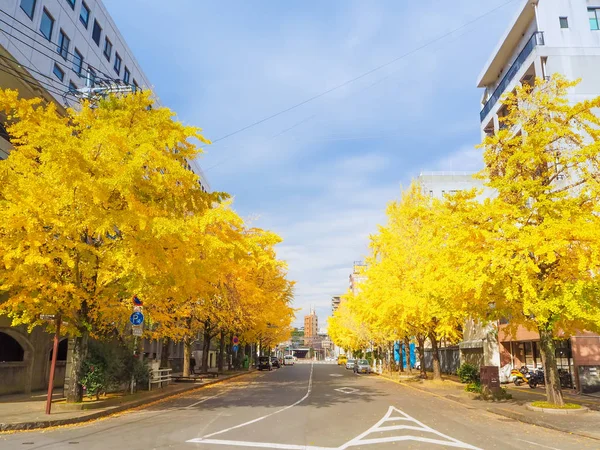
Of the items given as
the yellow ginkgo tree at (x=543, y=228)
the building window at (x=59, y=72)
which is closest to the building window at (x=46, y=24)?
the building window at (x=59, y=72)

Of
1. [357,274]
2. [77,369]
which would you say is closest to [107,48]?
[77,369]

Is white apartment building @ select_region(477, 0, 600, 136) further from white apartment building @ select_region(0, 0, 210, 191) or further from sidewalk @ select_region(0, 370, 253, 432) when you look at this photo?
sidewalk @ select_region(0, 370, 253, 432)

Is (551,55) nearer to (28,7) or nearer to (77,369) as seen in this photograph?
(28,7)

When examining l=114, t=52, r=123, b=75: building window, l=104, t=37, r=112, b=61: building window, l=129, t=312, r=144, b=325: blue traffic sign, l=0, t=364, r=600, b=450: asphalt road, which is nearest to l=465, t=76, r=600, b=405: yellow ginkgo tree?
l=0, t=364, r=600, b=450: asphalt road

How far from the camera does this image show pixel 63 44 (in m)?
26.4

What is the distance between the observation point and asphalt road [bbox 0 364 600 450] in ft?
31.2

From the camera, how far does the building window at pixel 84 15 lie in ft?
94.5

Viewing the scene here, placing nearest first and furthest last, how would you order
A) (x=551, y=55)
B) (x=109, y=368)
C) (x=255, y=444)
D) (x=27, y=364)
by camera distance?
(x=255, y=444) < (x=109, y=368) < (x=27, y=364) < (x=551, y=55)

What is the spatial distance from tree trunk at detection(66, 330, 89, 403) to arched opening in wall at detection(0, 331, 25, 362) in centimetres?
650

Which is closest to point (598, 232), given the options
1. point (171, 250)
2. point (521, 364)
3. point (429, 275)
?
point (429, 275)

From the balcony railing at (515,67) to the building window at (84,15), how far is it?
87.4ft

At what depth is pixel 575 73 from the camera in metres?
26.8

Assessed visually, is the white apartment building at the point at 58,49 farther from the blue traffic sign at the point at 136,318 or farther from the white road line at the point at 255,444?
the white road line at the point at 255,444

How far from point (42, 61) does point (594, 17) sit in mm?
32300
